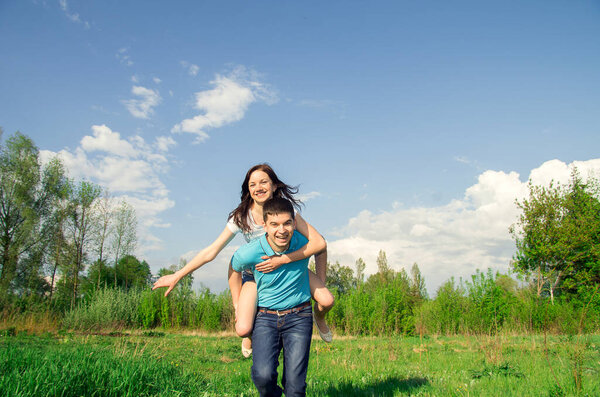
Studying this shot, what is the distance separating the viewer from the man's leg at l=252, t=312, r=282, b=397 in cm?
329

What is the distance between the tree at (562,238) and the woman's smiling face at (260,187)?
30381 mm

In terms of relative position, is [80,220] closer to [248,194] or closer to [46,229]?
[46,229]

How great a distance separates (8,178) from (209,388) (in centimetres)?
3185

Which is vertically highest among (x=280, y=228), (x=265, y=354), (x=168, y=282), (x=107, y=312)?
(x=280, y=228)

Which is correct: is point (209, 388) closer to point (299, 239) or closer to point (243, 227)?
point (243, 227)

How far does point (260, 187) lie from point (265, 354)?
5.52ft

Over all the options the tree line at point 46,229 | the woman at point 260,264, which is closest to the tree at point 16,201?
the tree line at point 46,229

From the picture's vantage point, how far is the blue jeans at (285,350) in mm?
3289

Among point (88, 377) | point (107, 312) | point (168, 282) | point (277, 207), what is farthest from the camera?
point (107, 312)

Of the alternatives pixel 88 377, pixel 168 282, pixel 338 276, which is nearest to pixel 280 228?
pixel 168 282

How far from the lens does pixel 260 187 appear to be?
416 cm

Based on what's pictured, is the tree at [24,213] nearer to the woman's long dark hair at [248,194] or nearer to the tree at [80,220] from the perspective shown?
the tree at [80,220]

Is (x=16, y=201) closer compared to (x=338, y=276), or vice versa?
(x=16, y=201)

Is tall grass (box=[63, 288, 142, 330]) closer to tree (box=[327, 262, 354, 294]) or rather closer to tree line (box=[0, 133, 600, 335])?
tree line (box=[0, 133, 600, 335])
